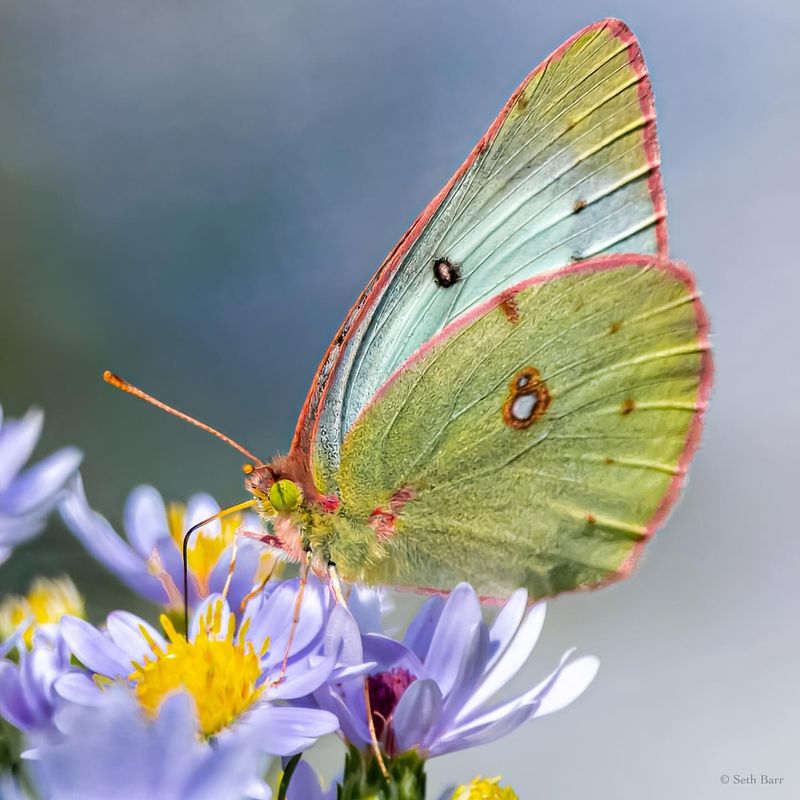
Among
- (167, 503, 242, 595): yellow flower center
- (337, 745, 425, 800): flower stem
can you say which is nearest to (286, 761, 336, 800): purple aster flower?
(337, 745, 425, 800): flower stem

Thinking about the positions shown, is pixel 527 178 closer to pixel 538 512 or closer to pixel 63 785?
pixel 538 512

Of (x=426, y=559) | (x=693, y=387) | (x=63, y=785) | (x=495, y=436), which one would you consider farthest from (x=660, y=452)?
(x=63, y=785)

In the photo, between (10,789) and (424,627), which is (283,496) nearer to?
(424,627)

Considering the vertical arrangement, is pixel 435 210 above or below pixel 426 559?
above

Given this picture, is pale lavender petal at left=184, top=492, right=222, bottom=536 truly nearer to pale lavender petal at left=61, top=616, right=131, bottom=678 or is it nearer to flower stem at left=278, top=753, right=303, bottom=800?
pale lavender petal at left=61, top=616, right=131, bottom=678

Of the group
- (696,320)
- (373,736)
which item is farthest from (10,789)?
(696,320)

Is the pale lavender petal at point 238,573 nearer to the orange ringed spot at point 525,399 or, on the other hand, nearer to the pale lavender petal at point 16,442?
the pale lavender petal at point 16,442
